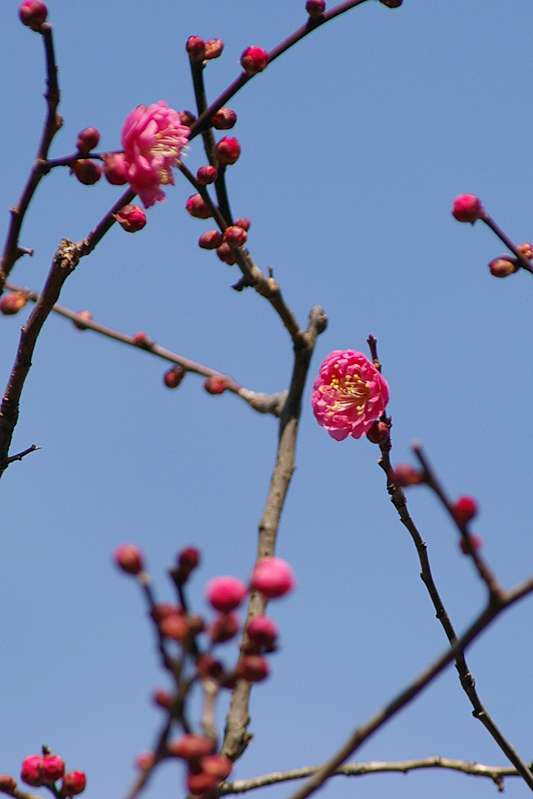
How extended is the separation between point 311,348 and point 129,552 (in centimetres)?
86

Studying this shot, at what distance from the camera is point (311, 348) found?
2.22 meters

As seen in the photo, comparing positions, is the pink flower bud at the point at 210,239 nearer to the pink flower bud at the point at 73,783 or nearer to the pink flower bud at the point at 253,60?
the pink flower bud at the point at 253,60

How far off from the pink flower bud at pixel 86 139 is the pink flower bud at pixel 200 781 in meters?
1.69

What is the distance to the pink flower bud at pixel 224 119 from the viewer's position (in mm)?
3057

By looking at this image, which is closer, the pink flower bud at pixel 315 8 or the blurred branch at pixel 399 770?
the blurred branch at pixel 399 770

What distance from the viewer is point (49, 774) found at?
2.39 m

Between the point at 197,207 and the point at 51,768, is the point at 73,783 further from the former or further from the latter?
the point at 197,207

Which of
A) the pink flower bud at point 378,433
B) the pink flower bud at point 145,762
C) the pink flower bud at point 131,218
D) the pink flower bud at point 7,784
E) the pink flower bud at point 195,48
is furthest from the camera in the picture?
the pink flower bud at point 378,433

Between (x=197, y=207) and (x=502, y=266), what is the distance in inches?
31.7

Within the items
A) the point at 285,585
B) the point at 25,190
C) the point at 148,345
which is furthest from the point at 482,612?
the point at 25,190

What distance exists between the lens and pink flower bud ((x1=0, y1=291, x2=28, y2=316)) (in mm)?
2723

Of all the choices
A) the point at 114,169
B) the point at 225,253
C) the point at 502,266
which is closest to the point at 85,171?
the point at 114,169

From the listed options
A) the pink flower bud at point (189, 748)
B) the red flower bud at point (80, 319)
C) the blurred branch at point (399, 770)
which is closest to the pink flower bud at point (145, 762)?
the pink flower bud at point (189, 748)

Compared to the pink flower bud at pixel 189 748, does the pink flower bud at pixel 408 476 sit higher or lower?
higher
